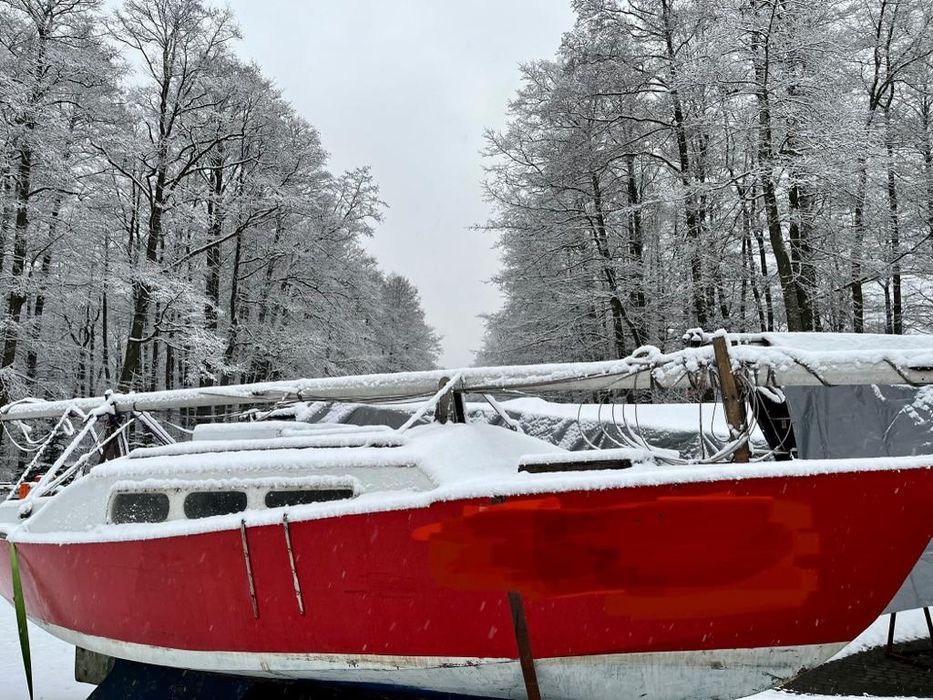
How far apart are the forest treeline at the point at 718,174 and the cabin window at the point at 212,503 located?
915 centimetres

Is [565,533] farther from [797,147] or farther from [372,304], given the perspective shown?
[372,304]

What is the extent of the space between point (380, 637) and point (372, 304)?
18.3 metres

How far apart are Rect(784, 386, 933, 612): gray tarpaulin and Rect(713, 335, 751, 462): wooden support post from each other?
6.26 feet

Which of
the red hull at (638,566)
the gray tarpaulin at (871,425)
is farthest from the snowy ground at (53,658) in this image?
the red hull at (638,566)

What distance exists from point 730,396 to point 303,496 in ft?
7.95

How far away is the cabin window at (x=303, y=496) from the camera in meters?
3.41

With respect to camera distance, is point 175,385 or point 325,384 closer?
point 325,384

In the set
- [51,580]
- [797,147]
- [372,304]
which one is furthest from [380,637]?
[372,304]

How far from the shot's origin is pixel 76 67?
42.3 feet

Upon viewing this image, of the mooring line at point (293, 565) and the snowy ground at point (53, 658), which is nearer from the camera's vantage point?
the mooring line at point (293, 565)

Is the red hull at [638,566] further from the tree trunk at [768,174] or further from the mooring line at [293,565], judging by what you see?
the tree trunk at [768,174]

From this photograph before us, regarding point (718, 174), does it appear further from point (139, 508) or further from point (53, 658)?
point (53, 658)

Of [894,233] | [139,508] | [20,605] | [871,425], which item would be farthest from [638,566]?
[894,233]

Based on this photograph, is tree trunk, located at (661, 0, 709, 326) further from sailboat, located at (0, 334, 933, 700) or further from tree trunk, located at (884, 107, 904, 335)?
sailboat, located at (0, 334, 933, 700)
